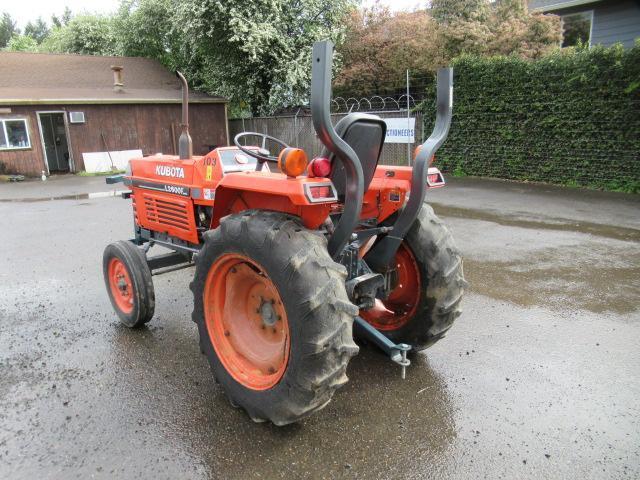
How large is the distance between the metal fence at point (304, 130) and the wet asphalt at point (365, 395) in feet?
28.3

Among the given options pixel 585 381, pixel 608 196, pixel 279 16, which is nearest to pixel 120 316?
pixel 585 381

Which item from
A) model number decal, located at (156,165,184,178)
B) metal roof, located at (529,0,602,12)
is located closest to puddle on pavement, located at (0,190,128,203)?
model number decal, located at (156,165,184,178)

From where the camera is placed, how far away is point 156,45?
84.5 ft

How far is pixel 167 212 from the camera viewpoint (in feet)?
13.2

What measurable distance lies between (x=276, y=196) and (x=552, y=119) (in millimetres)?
9844

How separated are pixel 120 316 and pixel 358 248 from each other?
7.48ft

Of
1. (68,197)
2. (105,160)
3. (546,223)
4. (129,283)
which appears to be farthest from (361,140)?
(105,160)

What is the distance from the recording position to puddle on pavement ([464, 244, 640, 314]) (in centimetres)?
456

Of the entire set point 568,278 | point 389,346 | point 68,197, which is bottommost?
point 568,278

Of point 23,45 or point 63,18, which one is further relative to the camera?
point 63,18

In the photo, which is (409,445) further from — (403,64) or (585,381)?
(403,64)

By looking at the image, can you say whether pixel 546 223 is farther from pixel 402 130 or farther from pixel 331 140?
pixel 331 140

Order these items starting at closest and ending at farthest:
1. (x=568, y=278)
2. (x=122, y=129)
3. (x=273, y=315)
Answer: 1. (x=273, y=315)
2. (x=568, y=278)
3. (x=122, y=129)

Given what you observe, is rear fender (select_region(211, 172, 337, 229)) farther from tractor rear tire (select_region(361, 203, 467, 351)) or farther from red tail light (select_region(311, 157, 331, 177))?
tractor rear tire (select_region(361, 203, 467, 351))
